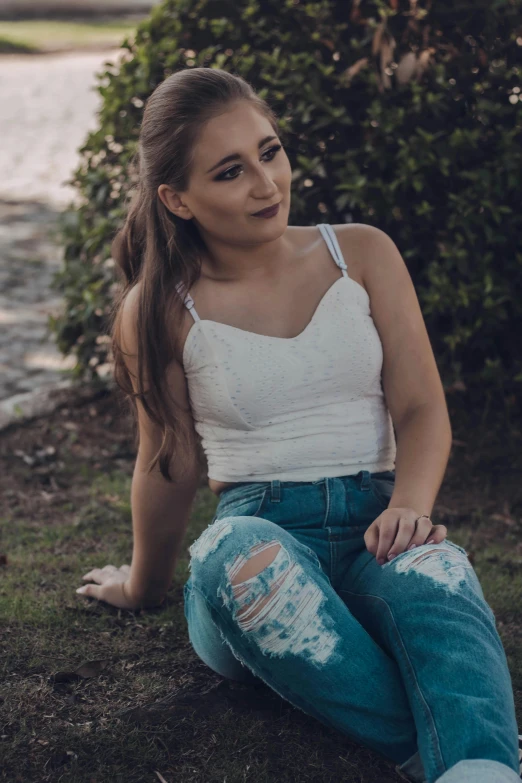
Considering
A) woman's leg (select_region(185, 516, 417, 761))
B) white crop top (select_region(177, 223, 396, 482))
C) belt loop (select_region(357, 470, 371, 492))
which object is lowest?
woman's leg (select_region(185, 516, 417, 761))

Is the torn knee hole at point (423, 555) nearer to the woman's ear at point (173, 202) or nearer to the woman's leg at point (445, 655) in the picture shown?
the woman's leg at point (445, 655)

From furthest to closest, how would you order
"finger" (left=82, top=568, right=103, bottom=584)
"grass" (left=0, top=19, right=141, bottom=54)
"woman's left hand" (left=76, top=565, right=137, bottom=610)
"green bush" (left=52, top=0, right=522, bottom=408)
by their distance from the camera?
"grass" (left=0, top=19, right=141, bottom=54) < "green bush" (left=52, top=0, right=522, bottom=408) < "finger" (left=82, top=568, right=103, bottom=584) < "woman's left hand" (left=76, top=565, right=137, bottom=610)

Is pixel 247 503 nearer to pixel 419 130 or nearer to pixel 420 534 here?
pixel 420 534

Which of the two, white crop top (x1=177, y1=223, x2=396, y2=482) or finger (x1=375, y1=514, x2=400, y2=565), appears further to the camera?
white crop top (x1=177, y1=223, x2=396, y2=482)

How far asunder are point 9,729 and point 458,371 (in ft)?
6.87

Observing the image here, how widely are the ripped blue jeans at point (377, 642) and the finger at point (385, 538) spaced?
2 centimetres

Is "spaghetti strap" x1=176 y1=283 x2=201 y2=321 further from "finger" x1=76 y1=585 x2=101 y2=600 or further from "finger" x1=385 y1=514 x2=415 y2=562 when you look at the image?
"finger" x1=76 y1=585 x2=101 y2=600

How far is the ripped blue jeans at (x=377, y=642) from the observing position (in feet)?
6.37

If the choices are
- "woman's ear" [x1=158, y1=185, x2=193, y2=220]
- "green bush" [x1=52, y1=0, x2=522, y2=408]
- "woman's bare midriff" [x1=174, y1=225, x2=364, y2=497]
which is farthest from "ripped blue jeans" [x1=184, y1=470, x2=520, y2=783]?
"green bush" [x1=52, y1=0, x2=522, y2=408]

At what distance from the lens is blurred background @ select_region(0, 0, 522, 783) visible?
231cm

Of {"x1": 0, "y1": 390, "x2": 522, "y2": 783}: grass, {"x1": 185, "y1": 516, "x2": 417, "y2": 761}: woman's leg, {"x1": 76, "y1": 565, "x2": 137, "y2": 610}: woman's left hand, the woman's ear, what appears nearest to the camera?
{"x1": 185, "y1": 516, "x2": 417, "y2": 761}: woman's leg

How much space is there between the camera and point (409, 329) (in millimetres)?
2521

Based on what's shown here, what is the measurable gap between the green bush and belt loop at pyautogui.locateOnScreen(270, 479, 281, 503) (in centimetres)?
143

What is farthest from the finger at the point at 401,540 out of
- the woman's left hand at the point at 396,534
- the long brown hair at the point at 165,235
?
the long brown hair at the point at 165,235
